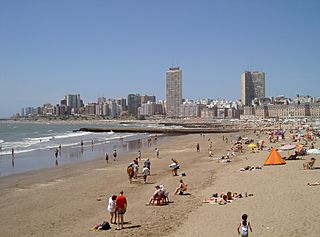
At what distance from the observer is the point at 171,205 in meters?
12.5

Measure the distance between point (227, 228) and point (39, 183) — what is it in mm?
12014

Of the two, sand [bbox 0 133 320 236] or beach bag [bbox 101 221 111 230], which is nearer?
sand [bbox 0 133 320 236]

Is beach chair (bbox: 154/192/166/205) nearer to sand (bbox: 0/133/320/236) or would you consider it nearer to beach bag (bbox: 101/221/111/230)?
sand (bbox: 0/133/320/236)

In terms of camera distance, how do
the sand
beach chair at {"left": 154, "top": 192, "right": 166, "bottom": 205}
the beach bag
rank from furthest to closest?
beach chair at {"left": 154, "top": 192, "right": 166, "bottom": 205}, the beach bag, the sand

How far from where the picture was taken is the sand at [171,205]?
31.2 ft

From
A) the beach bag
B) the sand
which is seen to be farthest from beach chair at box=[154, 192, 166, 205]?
the beach bag

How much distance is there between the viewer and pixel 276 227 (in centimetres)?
891

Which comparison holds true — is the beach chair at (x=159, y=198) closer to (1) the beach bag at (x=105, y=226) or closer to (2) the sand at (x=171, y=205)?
(2) the sand at (x=171, y=205)

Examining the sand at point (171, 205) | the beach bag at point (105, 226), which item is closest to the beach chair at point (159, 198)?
the sand at point (171, 205)

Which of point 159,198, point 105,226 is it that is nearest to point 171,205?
point 159,198

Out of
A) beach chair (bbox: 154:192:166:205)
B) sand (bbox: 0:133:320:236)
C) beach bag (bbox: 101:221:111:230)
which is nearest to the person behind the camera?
sand (bbox: 0:133:320:236)

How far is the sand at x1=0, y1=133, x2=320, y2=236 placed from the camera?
31.2 ft

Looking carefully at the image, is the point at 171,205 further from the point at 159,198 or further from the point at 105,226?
the point at 105,226

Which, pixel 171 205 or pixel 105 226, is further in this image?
pixel 171 205
